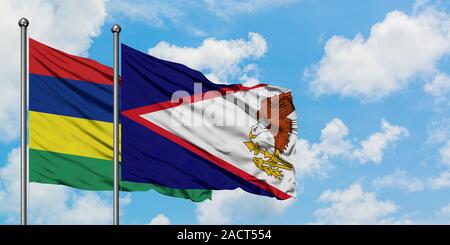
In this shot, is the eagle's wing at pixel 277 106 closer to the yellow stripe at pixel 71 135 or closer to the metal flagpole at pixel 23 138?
the yellow stripe at pixel 71 135

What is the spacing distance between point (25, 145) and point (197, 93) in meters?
3.62

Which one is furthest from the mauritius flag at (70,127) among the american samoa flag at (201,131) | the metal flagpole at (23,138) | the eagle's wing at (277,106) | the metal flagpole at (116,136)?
the eagle's wing at (277,106)

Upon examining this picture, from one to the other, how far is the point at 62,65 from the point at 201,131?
3045 millimetres

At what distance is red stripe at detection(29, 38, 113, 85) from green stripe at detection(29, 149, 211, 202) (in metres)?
1.56

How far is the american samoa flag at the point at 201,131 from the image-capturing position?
48.4ft

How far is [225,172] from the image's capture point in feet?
50.0

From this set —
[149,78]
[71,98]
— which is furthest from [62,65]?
[149,78]

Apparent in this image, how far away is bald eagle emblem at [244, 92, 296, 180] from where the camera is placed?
15.5m

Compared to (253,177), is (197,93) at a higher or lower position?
higher

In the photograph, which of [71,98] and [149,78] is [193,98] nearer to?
[149,78]
